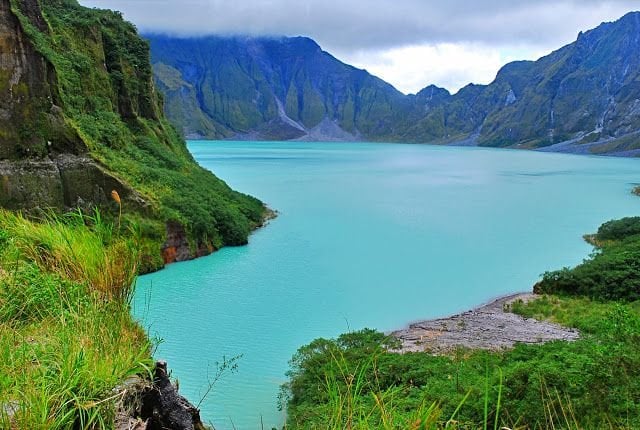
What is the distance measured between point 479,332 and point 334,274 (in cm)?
861

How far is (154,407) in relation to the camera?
4363mm

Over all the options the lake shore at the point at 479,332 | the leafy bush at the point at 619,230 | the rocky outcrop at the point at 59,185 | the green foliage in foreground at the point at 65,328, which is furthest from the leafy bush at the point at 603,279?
the green foliage in foreground at the point at 65,328

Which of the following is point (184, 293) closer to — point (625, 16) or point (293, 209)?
point (293, 209)

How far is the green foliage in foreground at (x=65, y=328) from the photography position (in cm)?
300

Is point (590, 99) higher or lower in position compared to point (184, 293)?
higher

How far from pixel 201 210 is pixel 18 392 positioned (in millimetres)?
23753

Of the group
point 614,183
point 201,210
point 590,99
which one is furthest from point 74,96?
point 590,99

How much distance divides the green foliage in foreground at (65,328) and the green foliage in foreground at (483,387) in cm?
144

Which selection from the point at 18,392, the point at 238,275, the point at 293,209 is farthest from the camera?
the point at 293,209

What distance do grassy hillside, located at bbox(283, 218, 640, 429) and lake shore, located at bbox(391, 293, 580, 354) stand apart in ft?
2.13

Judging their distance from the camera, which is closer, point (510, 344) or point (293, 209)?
point (510, 344)

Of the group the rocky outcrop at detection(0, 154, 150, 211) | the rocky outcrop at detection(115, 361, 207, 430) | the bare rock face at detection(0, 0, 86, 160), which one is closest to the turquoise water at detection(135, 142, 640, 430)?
the rocky outcrop at detection(115, 361, 207, 430)

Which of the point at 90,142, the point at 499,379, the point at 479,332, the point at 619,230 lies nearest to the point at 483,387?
the point at 499,379

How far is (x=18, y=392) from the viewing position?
2.98 m
